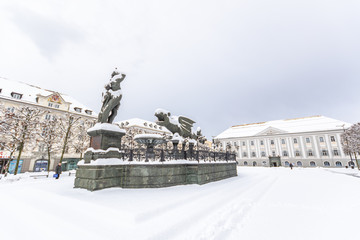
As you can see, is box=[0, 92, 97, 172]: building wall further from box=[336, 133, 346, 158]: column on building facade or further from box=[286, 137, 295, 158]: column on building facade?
box=[336, 133, 346, 158]: column on building facade

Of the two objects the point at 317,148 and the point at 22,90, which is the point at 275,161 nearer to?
the point at 317,148

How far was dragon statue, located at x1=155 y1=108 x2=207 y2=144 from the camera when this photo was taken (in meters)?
9.59

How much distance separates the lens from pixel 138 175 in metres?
7.08

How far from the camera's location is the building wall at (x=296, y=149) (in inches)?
1570

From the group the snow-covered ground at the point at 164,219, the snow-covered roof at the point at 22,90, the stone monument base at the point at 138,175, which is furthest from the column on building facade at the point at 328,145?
the snow-covered roof at the point at 22,90

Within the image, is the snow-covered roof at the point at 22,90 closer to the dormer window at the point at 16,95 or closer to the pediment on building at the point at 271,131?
the dormer window at the point at 16,95

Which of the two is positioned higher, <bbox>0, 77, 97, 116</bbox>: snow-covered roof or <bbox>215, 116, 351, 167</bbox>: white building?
<bbox>0, 77, 97, 116</bbox>: snow-covered roof

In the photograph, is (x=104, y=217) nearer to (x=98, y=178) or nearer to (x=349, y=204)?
(x=98, y=178)

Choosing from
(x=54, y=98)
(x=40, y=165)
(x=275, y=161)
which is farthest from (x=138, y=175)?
(x=275, y=161)

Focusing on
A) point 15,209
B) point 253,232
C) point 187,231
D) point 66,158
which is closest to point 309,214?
point 253,232

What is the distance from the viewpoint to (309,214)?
191 inches

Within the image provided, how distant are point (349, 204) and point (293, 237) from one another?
486 cm

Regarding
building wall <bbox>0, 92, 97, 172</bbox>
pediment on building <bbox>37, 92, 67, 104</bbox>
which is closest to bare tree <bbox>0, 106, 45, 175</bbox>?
building wall <bbox>0, 92, 97, 172</bbox>

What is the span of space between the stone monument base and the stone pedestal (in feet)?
1.58
